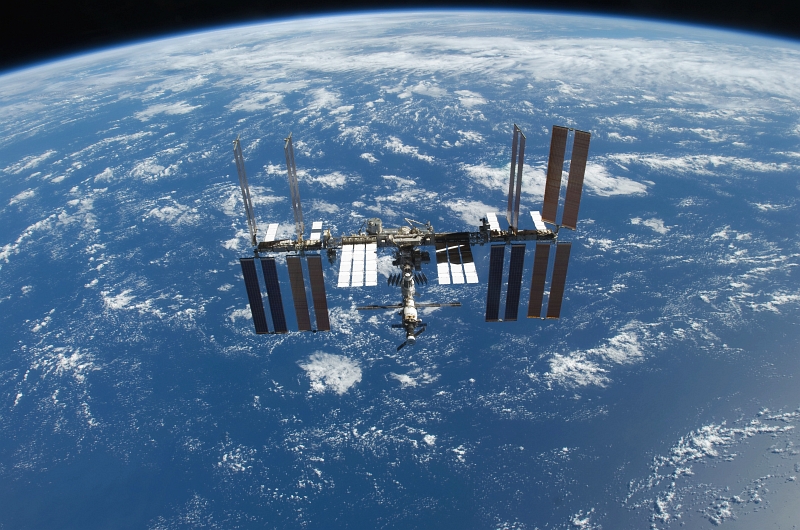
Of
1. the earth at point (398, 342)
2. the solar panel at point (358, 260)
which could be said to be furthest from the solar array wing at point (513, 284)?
the earth at point (398, 342)

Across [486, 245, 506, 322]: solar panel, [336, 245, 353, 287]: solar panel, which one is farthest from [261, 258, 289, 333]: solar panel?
[486, 245, 506, 322]: solar panel

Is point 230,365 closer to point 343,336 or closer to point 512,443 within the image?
point 343,336

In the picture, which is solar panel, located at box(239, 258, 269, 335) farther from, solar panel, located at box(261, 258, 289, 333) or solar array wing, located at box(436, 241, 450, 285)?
solar array wing, located at box(436, 241, 450, 285)

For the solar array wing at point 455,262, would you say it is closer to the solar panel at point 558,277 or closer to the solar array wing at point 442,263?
the solar array wing at point 442,263

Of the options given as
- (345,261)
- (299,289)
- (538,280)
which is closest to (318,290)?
(299,289)

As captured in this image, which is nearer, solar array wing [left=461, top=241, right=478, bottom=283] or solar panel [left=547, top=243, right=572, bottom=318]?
solar array wing [left=461, top=241, right=478, bottom=283]

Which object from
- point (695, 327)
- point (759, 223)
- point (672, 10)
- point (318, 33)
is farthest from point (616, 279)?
point (318, 33)
